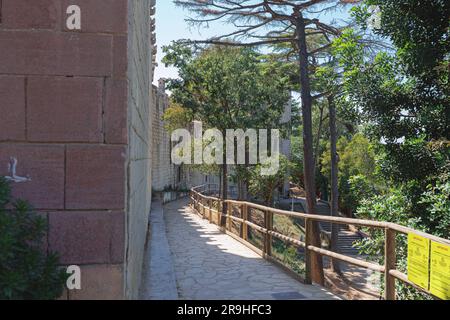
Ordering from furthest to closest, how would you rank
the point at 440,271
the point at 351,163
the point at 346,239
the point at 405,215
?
the point at 351,163
the point at 346,239
the point at 405,215
the point at 440,271

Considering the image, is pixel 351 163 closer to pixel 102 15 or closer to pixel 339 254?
pixel 339 254

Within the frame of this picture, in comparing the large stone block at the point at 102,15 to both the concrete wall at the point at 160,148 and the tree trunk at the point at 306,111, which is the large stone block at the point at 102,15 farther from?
the concrete wall at the point at 160,148

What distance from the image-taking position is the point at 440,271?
11.0 feet

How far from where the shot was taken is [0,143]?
2.86 metres

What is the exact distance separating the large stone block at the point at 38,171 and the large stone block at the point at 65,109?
3.4 inches

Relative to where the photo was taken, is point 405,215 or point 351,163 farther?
point 351,163

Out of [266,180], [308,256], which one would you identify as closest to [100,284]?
[308,256]

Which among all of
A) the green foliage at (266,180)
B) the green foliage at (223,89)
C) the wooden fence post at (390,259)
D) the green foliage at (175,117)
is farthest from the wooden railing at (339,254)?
the green foliage at (175,117)

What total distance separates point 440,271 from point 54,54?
→ 2.97 meters

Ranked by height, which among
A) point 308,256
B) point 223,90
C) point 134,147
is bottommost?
point 308,256

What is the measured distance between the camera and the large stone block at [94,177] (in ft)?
9.44

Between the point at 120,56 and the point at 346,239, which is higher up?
the point at 120,56

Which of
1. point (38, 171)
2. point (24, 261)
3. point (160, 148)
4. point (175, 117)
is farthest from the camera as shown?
point (160, 148)
